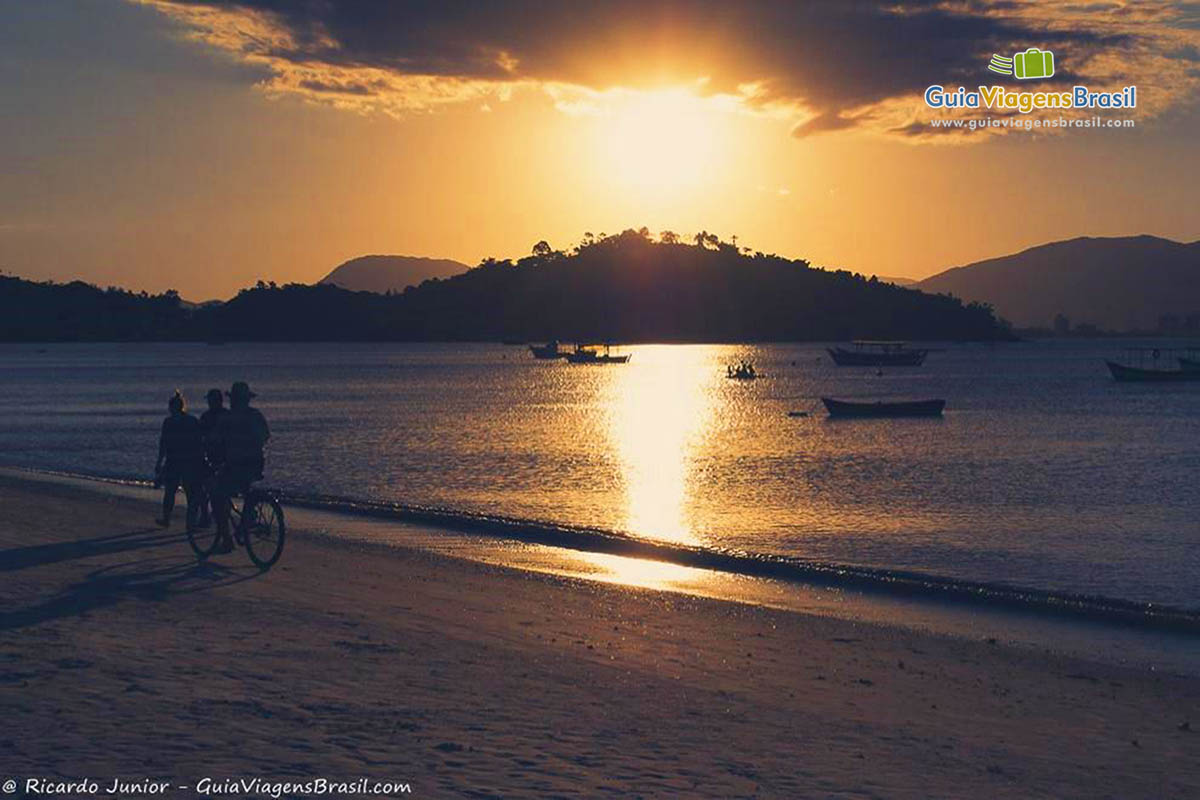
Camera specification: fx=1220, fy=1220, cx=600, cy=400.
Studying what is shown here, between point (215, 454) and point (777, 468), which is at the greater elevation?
point (215, 454)

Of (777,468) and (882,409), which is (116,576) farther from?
(882,409)

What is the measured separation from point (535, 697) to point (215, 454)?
8.99m

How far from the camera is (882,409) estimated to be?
93.2 meters

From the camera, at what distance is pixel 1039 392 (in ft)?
445

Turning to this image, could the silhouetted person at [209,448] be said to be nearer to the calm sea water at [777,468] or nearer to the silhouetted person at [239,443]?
the silhouetted person at [239,443]

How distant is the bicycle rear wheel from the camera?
17766 millimetres

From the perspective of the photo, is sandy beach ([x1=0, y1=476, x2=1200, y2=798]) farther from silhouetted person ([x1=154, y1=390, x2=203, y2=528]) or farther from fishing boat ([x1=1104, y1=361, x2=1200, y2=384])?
fishing boat ([x1=1104, y1=361, x2=1200, y2=384])

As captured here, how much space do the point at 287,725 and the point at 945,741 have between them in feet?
17.9

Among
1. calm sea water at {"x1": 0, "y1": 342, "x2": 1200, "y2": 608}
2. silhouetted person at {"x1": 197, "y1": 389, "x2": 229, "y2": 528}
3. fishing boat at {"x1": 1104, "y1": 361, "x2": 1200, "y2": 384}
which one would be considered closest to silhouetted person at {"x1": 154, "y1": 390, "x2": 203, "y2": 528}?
silhouetted person at {"x1": 197, "y1": 389, "x2": 229, "y2": 528}

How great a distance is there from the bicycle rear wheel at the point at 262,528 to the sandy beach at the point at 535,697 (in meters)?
0.35

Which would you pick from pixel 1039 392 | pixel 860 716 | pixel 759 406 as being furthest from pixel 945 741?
pixel 1039 392

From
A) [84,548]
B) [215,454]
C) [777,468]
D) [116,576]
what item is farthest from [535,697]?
[777,468]

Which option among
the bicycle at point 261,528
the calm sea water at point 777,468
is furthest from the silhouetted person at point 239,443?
the calm sea water at point 777,468

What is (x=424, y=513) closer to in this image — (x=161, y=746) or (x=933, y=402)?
(x=161, y=746)
